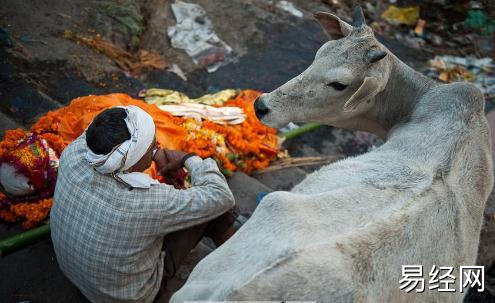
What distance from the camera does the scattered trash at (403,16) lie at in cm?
937

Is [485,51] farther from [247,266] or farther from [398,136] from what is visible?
[247,266]

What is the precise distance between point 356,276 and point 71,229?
1632 millimetres

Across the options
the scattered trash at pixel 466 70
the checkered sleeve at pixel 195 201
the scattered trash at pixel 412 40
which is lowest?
the scattered trash at pixel 466 70

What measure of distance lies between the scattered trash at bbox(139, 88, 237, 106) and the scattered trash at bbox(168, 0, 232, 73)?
140 centimetres

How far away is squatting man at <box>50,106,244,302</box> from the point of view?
2.45 m

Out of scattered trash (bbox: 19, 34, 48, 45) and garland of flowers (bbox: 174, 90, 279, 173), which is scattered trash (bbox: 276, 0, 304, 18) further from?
scattered trash (bbox: 19, 34, 48, 45)

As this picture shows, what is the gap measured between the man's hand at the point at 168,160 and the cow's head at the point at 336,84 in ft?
2.25

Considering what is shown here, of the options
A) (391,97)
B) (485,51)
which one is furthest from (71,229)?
(485,51)

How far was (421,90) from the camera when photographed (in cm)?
344

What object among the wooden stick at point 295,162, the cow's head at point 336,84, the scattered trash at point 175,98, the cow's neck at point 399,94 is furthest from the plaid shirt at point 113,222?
the scattered trash at point 175,98

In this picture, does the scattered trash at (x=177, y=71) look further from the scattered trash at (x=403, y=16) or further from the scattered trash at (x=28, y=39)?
the scattered trash at (x=403, y=16)

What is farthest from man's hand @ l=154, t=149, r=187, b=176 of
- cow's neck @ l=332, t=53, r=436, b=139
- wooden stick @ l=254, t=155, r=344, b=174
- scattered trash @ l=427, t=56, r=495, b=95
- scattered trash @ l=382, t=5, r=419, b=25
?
scattered trash @ l=382, t=5, r=419, b=25

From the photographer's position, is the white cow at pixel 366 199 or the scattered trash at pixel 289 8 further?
the scattered trash at pixel 289 8

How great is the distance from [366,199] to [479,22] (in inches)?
356
